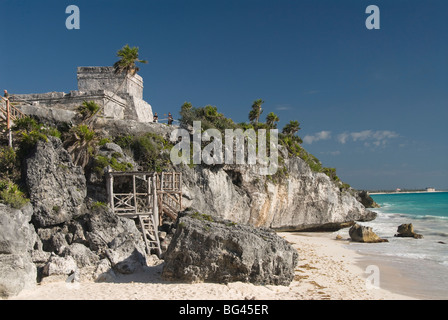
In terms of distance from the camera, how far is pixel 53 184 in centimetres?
1444

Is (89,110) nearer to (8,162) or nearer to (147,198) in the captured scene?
(8,162)

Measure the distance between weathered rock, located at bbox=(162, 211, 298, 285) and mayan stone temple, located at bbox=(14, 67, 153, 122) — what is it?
42.0ft

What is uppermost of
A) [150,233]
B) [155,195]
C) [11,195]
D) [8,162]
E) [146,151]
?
[146,151]

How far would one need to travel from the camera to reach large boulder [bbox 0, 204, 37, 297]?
966 cm

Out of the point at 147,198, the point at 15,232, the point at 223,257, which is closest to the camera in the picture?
the point at 223,257

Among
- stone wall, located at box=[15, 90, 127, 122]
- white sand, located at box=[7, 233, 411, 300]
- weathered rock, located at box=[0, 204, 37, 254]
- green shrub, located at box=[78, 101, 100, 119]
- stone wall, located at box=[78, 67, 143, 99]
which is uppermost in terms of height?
stone wall, located at box=[78, 67, 143, 99]

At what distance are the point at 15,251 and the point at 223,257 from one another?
22.4 feet

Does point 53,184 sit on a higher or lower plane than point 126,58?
lower

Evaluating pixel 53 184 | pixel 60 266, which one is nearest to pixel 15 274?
pixel 60 266

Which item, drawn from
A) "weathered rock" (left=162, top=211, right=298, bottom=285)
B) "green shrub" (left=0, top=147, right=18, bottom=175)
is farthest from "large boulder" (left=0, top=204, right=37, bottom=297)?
"weathered rock" (left=162, top=211, right=298, bottom=285)

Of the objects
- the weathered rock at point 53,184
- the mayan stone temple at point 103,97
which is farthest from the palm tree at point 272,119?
the weathered rock at point 53,184

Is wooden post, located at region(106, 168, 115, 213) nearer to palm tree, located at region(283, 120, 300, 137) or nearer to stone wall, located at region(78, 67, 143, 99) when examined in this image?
stone wall, located at region(78, 67, 143, 99)

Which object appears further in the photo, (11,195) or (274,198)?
(274,198)

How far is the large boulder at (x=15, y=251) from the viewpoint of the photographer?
9.66m
